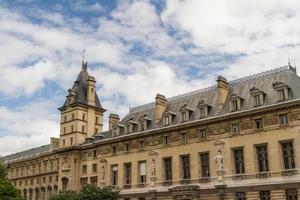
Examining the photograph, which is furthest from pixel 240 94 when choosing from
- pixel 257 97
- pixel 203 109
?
pixel 203 109

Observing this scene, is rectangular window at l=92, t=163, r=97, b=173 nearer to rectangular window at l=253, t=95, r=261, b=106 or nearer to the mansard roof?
the mansard roof

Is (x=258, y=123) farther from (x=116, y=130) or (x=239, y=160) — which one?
(x=116, y=130)

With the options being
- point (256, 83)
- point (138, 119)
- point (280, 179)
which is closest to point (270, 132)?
point (280, 179)

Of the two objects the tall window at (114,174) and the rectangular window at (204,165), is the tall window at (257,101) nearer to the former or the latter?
the rectangular window at (204,165)

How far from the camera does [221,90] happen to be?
5378 centimetres

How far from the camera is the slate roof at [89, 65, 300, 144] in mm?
49000

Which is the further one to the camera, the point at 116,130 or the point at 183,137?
the point at 116,130

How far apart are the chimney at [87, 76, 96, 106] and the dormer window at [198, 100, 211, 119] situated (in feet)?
81.2

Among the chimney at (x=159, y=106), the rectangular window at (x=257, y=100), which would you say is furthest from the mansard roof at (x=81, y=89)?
the rectangular window at (x=257, y=100)

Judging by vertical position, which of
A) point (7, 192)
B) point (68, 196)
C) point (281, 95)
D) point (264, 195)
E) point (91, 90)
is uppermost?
point (91, 90)

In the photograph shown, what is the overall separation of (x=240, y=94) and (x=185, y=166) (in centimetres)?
1073

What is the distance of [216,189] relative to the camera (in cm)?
4934

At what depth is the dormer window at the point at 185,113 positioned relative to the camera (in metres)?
55.4

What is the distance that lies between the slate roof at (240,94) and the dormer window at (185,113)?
49 centimetres
